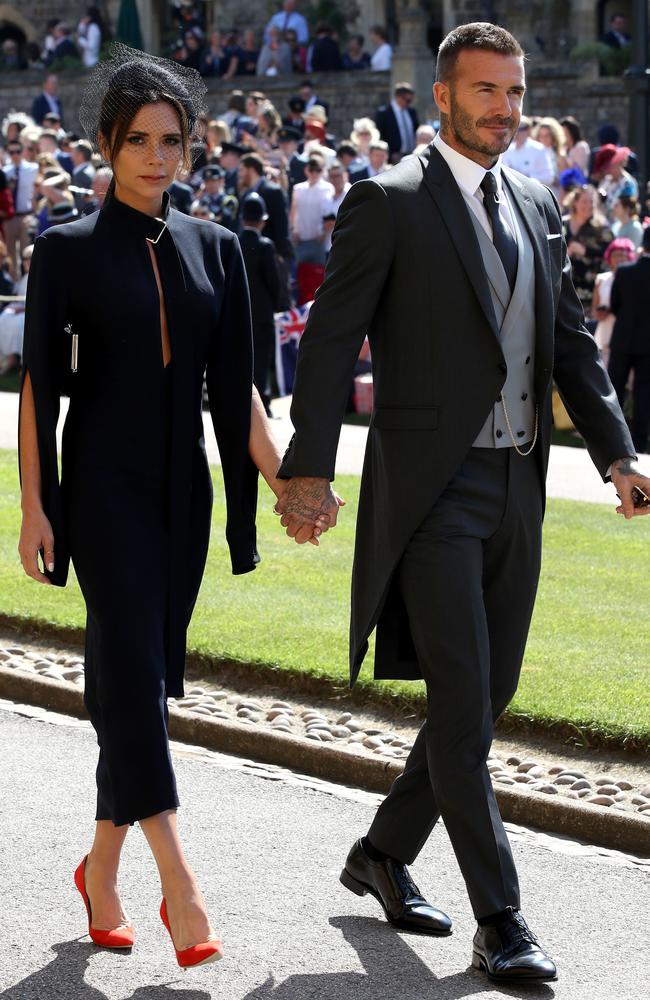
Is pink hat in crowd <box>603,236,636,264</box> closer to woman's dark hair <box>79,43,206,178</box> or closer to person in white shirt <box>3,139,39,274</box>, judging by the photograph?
person in white shirt <box>3,139,39,274</box>

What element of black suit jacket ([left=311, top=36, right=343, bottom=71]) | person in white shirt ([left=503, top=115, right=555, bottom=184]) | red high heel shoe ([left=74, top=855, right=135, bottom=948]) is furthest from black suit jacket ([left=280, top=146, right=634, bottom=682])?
black suit jacket ([left=311, top=36, right=343, bottom=71])

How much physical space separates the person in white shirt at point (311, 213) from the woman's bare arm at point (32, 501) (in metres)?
13.4

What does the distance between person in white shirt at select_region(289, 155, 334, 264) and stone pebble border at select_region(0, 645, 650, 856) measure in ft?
Result: 35.3

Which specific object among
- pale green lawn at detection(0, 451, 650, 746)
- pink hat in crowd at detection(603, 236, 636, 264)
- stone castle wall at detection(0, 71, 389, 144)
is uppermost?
stone castle wall at detection(0, 71, 389, 144)

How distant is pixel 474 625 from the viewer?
4117mm

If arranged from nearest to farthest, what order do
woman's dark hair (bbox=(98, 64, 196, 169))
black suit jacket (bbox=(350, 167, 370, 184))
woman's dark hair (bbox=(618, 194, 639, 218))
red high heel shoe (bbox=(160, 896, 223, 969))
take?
red high heel shoe (bbox=(160, 896, 223, 969)), woman's dark hair (bbox=(98, 64, 196, 169)), woman's dark hair (bbox=(618, 194, 639, 218)), black suit jacket (bbox=(350, 167, 370, 184))

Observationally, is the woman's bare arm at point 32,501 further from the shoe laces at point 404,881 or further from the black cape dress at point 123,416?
the shoe laces at point 404,881

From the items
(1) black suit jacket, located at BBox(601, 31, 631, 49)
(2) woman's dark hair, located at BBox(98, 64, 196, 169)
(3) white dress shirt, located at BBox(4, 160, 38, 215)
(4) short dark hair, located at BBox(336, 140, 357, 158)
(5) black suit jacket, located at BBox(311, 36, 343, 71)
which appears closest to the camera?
(2) woman's dark hair, located at BBox(98, 64, 196, 169)

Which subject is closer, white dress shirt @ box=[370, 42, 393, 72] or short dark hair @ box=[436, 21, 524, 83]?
short dark hair @ box=[436, 21, 524, 83]

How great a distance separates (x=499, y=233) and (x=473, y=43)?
1.49 ft

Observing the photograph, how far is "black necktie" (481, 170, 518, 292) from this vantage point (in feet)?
14.1

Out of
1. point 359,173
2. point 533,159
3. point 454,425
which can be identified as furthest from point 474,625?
point 359,173

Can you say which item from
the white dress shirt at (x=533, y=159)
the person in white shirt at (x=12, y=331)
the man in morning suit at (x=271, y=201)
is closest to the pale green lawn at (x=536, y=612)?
the man in morning suit at (x=271, y=201)

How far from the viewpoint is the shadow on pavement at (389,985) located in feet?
13.2
